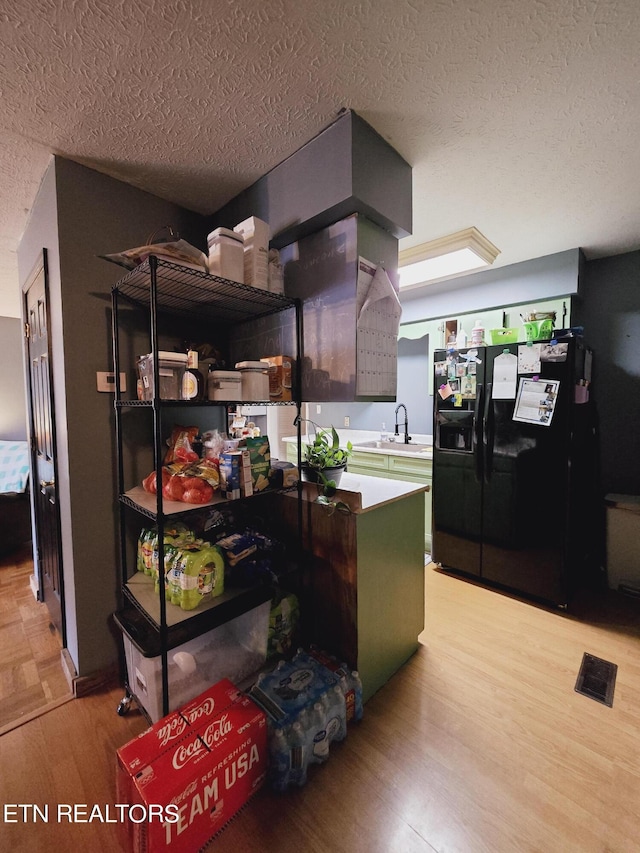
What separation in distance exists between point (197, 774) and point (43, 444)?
1.83m

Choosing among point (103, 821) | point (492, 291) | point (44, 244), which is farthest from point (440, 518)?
point (44, 244)

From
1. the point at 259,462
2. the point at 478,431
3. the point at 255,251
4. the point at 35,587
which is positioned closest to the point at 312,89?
the point at 255,251

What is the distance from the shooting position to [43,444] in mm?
2045

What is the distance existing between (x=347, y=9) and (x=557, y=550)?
2.71 m

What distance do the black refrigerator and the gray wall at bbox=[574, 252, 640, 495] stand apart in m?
0.17

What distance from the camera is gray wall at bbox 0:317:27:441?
4.18 m

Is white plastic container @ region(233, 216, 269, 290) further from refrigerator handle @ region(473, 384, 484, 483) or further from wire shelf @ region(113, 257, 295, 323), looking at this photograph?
refrigerator handle @ region(473, 384, 484, 483)

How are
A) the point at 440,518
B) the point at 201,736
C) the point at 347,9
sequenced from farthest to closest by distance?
the point at 440,518 < the point at 201,736 < the point at 347,9

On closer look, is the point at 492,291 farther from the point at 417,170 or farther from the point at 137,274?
the point at 137,274

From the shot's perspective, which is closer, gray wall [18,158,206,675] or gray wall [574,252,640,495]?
gray wall [18,158,206,675]

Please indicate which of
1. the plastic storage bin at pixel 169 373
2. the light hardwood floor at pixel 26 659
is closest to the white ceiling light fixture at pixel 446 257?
the plastic storage bin at pixel 169 373

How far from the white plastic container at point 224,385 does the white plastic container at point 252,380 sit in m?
0.05

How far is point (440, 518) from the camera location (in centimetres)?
276

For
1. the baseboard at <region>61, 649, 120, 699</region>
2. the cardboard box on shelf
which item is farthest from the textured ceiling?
the baseboard at <region>61, 649, 120, 699</region>
